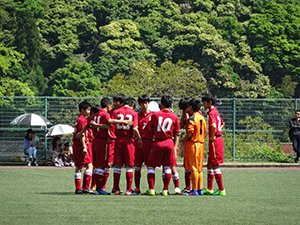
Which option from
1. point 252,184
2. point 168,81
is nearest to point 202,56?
point 168,81

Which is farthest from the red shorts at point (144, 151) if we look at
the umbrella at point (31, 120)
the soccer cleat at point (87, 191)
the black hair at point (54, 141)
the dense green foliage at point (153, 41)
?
the dense green foliage at point (153, 41)

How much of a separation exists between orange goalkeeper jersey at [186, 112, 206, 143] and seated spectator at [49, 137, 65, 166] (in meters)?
10.9

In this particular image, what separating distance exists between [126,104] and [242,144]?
12115 millimetres

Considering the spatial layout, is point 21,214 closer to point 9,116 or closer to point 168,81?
point 9,116

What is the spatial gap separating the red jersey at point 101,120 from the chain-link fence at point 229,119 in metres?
11.1

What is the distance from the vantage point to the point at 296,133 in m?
23.2

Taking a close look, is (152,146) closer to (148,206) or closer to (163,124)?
(163,124)

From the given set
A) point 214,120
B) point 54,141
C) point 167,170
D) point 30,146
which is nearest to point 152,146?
point 167,170

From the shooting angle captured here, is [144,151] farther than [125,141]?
Yes

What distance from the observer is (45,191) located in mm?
13211

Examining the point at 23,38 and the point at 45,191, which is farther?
the point at 23,38

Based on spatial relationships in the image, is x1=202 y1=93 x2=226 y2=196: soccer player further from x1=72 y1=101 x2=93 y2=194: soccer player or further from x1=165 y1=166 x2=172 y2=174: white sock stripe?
x1=72 y1=101 x2=93 y2=194: soccer player

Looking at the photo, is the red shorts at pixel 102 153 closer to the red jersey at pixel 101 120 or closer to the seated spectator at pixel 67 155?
the red jersey at pixel 101 120

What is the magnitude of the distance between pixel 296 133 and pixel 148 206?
543 inches
